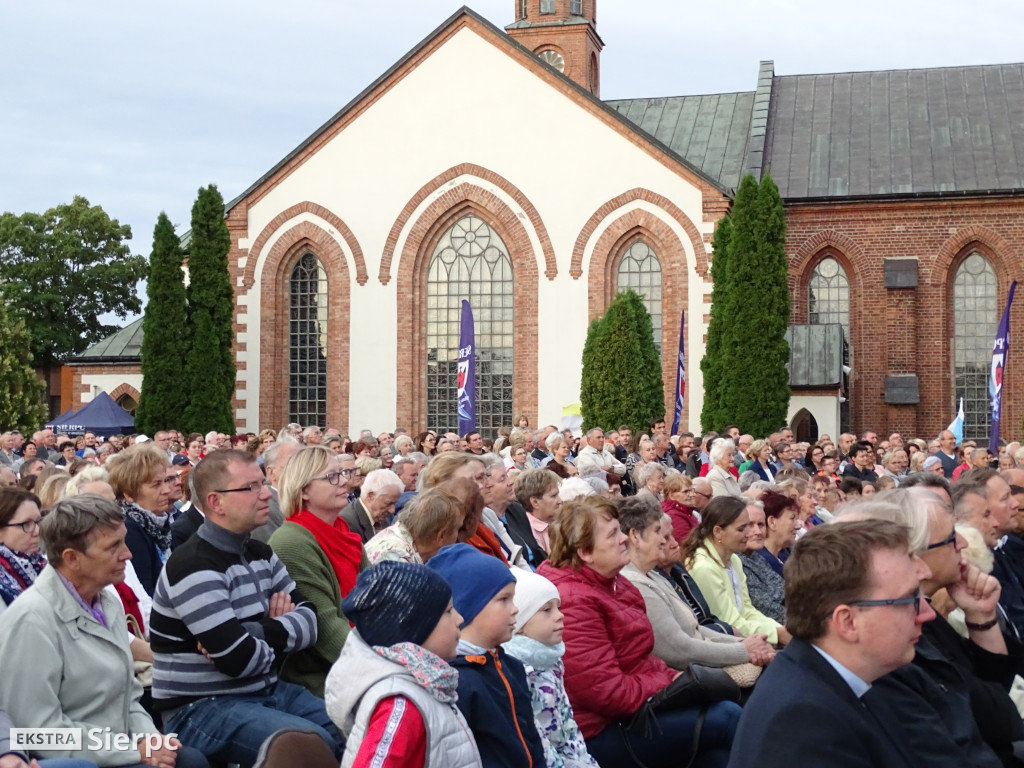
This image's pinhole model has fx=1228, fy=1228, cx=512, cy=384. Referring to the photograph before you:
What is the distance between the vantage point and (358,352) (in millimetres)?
30422

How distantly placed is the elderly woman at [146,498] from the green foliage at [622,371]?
19.2 meters

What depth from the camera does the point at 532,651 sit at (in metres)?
5.21

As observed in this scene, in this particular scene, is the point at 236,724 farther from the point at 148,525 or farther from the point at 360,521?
the point at 360,521

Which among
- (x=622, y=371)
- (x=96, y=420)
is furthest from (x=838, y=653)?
(x=96, y=420)

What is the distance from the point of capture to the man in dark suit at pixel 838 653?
336cm

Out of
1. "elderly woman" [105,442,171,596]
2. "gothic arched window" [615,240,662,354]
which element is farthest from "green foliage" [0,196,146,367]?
"elderly woman" [105,442,171,596]

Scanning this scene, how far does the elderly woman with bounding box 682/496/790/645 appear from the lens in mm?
8109

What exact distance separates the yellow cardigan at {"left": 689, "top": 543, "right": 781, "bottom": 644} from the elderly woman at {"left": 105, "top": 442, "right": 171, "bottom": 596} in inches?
135

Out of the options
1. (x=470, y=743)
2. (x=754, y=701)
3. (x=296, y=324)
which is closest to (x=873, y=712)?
(x=754, y=701)

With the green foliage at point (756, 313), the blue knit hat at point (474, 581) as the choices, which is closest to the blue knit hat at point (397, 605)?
the blue knit hat at point (474, 581)

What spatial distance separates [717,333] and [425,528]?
21.7 metres

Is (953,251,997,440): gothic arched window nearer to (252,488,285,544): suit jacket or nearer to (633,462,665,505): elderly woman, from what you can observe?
(633,462,665,505): elderly woman

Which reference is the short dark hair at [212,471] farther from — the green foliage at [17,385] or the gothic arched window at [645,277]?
the green foliage at [17,385]

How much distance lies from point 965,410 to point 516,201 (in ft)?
39.6
